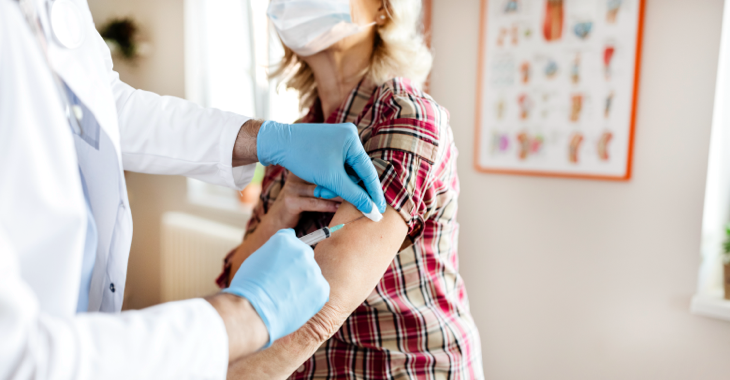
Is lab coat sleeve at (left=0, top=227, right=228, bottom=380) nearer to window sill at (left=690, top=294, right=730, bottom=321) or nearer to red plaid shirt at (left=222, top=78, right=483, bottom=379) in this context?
red plaid shirt at (left=222, top=78, right=483, bottom=379)

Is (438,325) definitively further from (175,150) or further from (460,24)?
(460,24)

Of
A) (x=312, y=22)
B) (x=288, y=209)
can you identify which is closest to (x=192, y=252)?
(x=288, y=209)

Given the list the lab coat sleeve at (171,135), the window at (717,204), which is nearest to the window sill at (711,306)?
the window at (717,204)

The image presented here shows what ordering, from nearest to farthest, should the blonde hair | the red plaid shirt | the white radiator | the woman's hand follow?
the red plaid shirt < the woman's hand < the blonde hair < the white radiator

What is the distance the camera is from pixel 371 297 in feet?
3.03

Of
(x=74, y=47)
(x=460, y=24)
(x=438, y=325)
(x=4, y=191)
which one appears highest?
(x=460, y=24)

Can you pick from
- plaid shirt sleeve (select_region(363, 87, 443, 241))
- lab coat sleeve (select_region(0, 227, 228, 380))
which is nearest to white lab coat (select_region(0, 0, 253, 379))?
lab coat sleeve (select_region(0, 227, 228, 380))

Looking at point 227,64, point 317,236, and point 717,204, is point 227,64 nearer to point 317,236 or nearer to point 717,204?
point 317,236

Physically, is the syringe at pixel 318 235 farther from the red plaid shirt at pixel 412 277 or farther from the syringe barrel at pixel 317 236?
the red plaid shirt at pixel 412 277

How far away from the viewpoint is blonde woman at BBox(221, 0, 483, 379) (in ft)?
2.53

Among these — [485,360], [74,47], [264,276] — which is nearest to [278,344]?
[264,276]

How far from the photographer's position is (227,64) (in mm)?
2969

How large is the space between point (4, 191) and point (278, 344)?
43 centimetres

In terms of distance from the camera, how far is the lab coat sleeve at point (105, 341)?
0.37 meters
